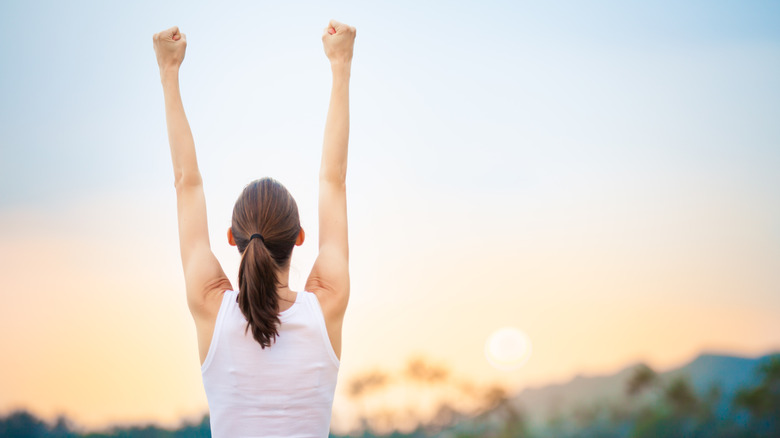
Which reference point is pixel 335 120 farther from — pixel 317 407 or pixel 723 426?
pixel 723 426

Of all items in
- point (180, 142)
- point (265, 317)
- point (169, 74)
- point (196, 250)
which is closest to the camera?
point (265, 317)

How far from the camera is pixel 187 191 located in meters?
1.38

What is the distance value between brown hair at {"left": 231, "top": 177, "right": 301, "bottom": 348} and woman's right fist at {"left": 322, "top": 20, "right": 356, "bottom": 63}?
1.53ft

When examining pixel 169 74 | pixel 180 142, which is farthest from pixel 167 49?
pixel 180 142

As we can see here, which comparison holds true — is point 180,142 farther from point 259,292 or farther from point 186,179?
point 259,292

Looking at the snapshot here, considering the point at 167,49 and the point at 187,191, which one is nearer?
→ the point at 187,191

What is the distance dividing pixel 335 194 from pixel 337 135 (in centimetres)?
15

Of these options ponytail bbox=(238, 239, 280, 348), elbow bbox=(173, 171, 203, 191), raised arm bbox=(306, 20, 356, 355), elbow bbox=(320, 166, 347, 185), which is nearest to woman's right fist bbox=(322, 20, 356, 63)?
raised arm bbox=(306, 20, 356, 355)

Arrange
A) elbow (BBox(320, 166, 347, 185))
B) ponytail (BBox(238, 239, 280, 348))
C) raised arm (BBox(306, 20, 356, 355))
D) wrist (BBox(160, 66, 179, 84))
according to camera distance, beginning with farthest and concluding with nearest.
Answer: wrist (BBox(160, 66, 179, 84)) < elbow (BBox(320, 166, 347, 185)) < raised arm (BBox(306, 20, 356, 355)) < ponytail (BBox(238, 239, 280, 348))

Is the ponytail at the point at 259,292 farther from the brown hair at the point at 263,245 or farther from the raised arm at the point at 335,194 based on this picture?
the raised arm at the point at 335,194

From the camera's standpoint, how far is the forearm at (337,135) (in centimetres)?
145

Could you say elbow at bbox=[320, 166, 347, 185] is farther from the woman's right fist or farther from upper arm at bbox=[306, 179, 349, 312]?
the woman's right fist

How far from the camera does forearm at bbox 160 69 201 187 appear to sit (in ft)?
4.58

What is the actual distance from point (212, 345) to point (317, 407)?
226 millimetres
